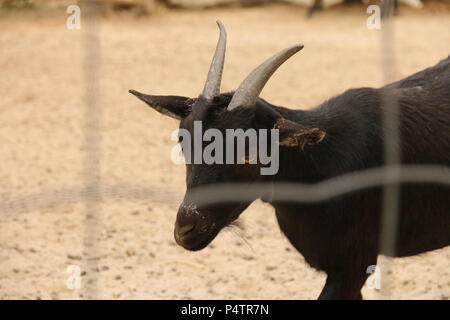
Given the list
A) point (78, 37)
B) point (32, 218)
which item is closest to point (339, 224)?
point (32, 218)

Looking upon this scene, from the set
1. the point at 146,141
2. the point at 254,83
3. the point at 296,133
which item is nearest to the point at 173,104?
the point at 254,83

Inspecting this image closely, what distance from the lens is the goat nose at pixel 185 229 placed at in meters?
3.28

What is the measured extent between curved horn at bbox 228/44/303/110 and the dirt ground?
696 mm

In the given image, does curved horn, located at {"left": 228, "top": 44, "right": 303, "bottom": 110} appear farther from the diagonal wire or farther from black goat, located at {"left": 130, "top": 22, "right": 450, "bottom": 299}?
the diagonal wire

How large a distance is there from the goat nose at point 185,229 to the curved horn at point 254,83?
521 mm

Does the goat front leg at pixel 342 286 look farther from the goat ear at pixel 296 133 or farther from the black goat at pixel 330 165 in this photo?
the goat ear at pixel 296 133

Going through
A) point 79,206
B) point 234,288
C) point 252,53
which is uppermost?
point 252,53

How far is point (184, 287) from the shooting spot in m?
4.94

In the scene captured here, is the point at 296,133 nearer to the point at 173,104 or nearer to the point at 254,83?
the point at 254,83

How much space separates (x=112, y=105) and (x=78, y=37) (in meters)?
3.51

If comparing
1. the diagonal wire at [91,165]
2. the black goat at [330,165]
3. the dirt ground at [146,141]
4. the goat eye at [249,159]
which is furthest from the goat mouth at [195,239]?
the diagonal wire at [91,165]
